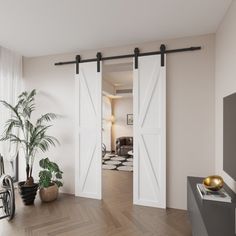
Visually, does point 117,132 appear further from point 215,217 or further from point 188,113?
point 215,217

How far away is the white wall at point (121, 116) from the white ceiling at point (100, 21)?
557cm

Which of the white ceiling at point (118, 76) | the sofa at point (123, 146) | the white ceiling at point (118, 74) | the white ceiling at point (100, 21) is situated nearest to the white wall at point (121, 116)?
the sofa at point (123, 146)

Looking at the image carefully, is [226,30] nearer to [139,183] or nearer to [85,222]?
[139,183]

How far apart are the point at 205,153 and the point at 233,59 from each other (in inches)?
56.0

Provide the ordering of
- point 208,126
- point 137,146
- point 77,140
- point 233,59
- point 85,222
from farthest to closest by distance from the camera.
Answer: point 77,140 < point 137,146 < point 208,126 < point 85,222 < point 233,59

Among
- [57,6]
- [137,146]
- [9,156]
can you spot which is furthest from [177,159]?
[9,156]

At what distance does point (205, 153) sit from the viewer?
2859mm

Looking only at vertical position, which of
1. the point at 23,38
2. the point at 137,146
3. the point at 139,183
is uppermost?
the point at 23,38

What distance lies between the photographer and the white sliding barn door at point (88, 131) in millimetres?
3369

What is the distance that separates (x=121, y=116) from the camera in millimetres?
8844

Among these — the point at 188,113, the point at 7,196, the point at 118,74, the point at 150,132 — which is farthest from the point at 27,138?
the point at 118,74

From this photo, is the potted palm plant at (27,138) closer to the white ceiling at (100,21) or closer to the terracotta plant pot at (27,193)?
the terracotta plant pot at (27,193)

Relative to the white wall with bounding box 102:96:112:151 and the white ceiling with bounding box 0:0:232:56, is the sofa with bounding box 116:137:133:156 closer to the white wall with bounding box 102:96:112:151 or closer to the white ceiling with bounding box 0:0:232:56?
the white wall with bounding box 102:96:112:151

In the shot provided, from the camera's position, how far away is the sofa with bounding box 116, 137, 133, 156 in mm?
7492
